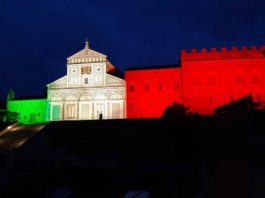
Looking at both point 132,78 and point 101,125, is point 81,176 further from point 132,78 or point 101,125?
point 132,78

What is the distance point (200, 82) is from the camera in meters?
29.7

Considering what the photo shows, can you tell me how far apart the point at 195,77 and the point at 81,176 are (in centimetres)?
1828

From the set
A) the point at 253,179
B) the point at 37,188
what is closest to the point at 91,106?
the point at 37,188

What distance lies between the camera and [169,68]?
30.7m

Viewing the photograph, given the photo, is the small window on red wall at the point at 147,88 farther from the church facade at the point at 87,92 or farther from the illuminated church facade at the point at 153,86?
the church facade at the point at 87,92

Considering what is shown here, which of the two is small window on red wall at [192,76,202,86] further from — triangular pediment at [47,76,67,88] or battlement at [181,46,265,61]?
triangular pediment at [47,76,67,88]

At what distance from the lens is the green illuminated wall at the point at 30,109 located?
33.4 metres

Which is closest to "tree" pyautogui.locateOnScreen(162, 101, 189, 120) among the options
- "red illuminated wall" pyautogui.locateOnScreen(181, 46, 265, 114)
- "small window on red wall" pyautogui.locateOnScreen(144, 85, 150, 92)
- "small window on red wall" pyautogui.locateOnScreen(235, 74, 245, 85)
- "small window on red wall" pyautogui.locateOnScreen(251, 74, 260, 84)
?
"red illuminated wall" pyautogui.locateOnScreen(181, 46, 265, 114)

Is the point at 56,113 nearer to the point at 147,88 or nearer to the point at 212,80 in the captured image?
the point at 147,88

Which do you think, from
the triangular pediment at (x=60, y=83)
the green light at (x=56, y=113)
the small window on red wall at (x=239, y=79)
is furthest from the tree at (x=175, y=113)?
the triangular pediment at (x=60, y=83)

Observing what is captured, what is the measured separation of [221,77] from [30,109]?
2351 centimetres

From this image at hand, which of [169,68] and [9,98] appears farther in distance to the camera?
[9,98]

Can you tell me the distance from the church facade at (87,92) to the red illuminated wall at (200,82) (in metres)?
1.71

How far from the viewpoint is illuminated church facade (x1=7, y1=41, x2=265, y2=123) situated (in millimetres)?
29094
